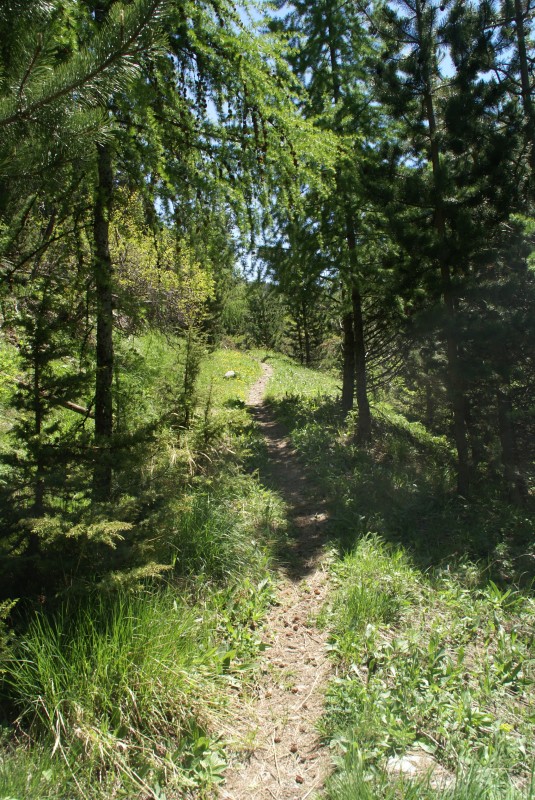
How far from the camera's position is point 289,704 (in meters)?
3.39

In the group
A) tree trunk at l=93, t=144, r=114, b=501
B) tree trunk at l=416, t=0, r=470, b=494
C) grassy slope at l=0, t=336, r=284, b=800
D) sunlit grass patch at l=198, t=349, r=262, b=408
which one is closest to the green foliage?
sunlit grass patch at l=198, t=349, r=262, b=408

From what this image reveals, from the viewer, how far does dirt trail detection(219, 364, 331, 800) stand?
9.14 ft

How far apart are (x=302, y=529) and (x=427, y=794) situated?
4.04 m

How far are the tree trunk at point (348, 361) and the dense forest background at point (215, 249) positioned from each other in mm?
524

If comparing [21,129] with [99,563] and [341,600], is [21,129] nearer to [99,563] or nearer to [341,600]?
[99,563]

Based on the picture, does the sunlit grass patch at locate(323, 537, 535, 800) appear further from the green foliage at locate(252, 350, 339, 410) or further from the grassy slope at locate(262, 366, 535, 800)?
the green foliage at locate(252, 350, 339, 410)

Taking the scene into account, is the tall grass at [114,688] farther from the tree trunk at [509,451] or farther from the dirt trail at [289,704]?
the tree trunk at [509,451]

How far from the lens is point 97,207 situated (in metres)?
4.07

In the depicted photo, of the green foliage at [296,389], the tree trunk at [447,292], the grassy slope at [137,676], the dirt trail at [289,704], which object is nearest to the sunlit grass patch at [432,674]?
the dirt trail at [289,704]

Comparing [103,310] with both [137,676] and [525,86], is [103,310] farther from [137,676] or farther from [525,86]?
[525,86]

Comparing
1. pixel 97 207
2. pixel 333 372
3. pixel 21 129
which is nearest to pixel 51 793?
pixel 21 129


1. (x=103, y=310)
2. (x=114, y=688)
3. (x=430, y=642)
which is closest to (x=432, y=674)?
(x=430, y=642)

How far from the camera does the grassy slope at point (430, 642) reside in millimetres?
2732

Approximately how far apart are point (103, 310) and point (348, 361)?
27.9 feet
